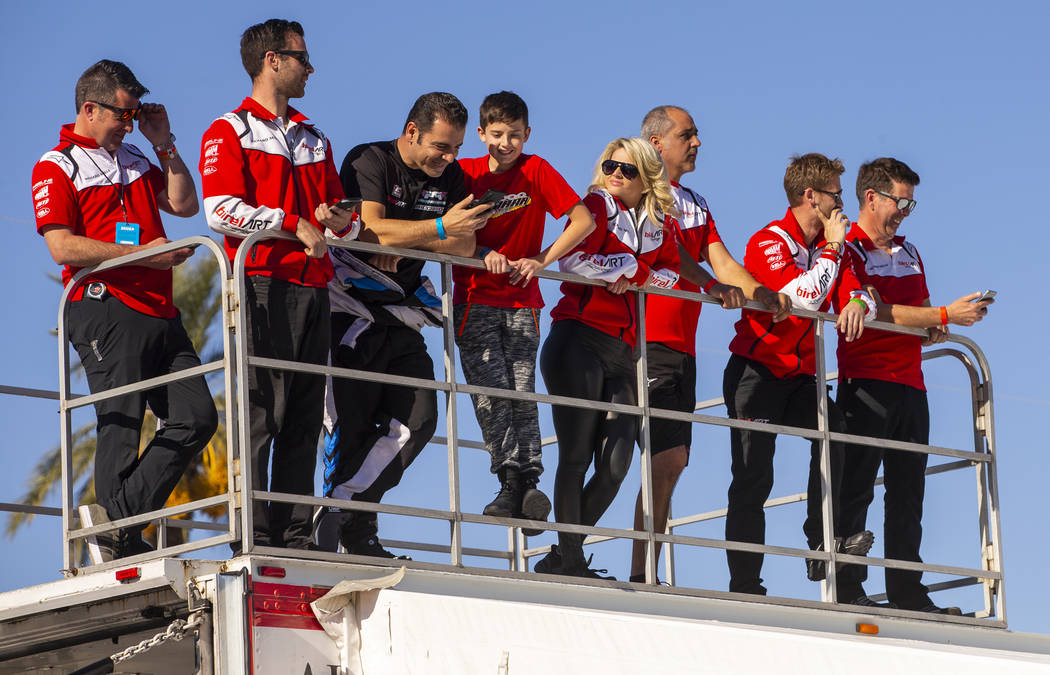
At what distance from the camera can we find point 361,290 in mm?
7191

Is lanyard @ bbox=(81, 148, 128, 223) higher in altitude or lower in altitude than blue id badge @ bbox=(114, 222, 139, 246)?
higher

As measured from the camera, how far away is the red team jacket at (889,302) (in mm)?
8672

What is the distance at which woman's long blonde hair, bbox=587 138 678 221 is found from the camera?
25.9 feet

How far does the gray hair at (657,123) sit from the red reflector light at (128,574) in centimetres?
390

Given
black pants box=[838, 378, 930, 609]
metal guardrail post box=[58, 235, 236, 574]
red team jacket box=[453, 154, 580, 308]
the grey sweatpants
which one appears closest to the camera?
metal guardrail post box=[58, 235, 236, 574]

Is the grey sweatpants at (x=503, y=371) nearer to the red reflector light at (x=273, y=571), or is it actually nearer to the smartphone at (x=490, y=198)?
the smartphone at (x=490, y=198)

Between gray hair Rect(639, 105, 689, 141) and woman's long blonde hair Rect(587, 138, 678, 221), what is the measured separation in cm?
58

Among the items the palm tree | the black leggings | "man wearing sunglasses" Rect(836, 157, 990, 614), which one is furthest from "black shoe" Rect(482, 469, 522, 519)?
the palm tree

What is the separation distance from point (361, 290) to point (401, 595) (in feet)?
5.53

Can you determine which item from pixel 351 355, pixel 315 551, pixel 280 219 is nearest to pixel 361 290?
pixel 351 355

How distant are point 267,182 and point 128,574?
1.82 m

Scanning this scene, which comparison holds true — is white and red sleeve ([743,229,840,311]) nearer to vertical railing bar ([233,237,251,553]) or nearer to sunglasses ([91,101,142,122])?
vertical railing bar ([233,237,251,553])

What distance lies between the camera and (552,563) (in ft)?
24.3


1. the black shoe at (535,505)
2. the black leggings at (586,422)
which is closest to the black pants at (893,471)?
the black leggings at (586,422)
